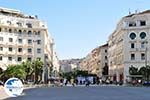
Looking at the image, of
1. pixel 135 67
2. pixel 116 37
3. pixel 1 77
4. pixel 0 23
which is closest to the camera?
pixel 1 77

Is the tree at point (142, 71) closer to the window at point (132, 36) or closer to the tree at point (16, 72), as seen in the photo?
the window at point (132, 36)

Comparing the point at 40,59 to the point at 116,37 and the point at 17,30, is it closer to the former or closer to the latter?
the point at 17,30

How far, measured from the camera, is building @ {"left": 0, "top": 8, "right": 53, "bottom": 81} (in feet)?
348

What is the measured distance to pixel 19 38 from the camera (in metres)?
110

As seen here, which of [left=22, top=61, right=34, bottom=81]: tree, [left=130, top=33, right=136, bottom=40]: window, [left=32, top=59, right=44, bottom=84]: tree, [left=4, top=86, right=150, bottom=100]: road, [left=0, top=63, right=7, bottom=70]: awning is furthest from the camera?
[left=130, top=33, right=136, bottom=40]: window

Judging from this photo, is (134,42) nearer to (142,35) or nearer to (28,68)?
(142,35)

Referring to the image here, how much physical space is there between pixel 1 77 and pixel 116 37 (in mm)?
50225

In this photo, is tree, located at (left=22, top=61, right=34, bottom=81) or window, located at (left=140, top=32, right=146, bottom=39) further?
window, located at (left=140, top=32, right=146, bottom=39)

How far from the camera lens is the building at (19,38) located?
4181 inches

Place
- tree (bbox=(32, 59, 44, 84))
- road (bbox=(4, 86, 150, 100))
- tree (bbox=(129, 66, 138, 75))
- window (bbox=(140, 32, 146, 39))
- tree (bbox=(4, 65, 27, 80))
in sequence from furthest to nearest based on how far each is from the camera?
1. window (bbox=(140, 32, 146, 39))
2. tree (bbox=(129, 66, 138, 75))
3. tree (bbox=(32, 59, 44, 84))
4. tree (bbox=(4, 65, 27, 80))
5. road (bbox=(4, 86, 150, 100))

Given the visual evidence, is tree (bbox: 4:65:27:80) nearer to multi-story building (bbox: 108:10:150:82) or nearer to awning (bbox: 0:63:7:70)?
awning (bbox: 0:63:7:70)

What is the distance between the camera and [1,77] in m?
95.2

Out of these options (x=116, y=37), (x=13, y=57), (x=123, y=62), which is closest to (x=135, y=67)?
(x=123, y=62)

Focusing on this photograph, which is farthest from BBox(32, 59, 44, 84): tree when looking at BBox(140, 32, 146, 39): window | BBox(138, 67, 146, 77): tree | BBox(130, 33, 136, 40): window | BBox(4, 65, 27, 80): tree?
BBox(140, 32, 146, 39): window
